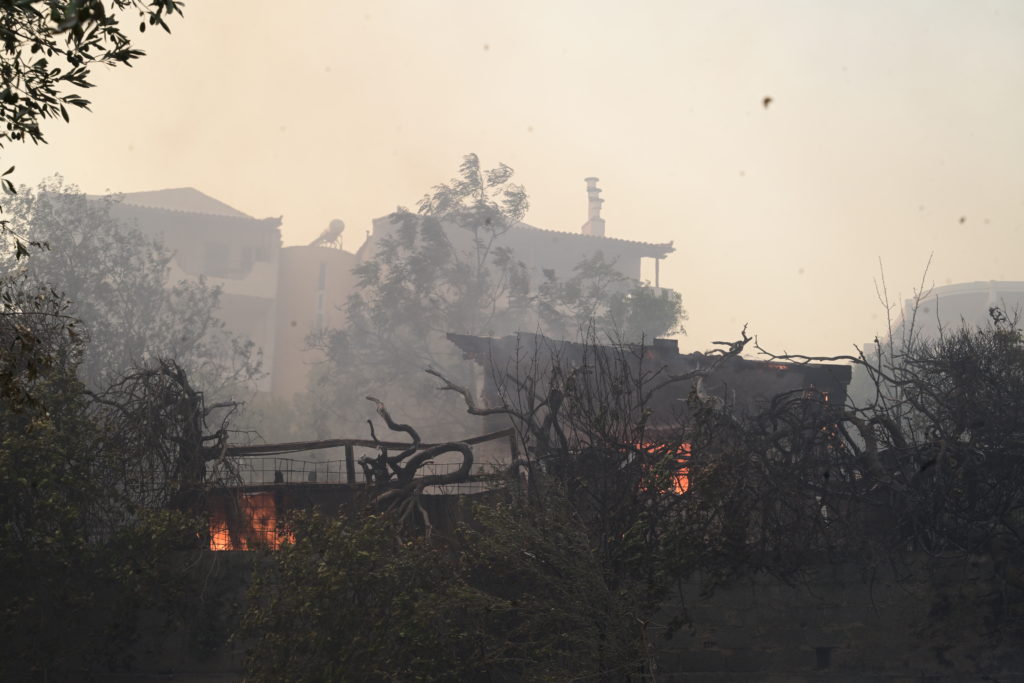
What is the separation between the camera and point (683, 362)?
20.3 metres

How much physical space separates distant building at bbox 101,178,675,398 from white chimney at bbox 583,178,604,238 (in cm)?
69

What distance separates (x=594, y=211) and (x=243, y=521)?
38843mm

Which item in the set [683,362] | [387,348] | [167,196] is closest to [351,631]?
[683,362]

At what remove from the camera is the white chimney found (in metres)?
49.2

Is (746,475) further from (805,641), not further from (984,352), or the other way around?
(984,352)

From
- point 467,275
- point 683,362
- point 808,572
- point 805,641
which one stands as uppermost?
point 467,275

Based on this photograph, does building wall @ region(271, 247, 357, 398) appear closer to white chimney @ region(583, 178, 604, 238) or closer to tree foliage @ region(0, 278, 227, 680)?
white chimney @ region(583, 178, 604, 238)

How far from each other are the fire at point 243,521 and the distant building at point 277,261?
2908cm

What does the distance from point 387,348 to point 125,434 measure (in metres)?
23.8

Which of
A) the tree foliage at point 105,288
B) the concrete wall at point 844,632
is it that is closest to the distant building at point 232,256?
the tree foliage at point 105,288

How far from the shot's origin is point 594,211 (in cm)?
5000

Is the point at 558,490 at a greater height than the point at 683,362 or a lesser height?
lesser

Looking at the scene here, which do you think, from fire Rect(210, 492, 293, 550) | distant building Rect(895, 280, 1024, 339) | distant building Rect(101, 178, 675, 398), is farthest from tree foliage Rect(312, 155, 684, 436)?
distant building Rect(895, 280, 1024, 339)

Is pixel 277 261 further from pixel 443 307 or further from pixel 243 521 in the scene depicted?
pixel 243 521
